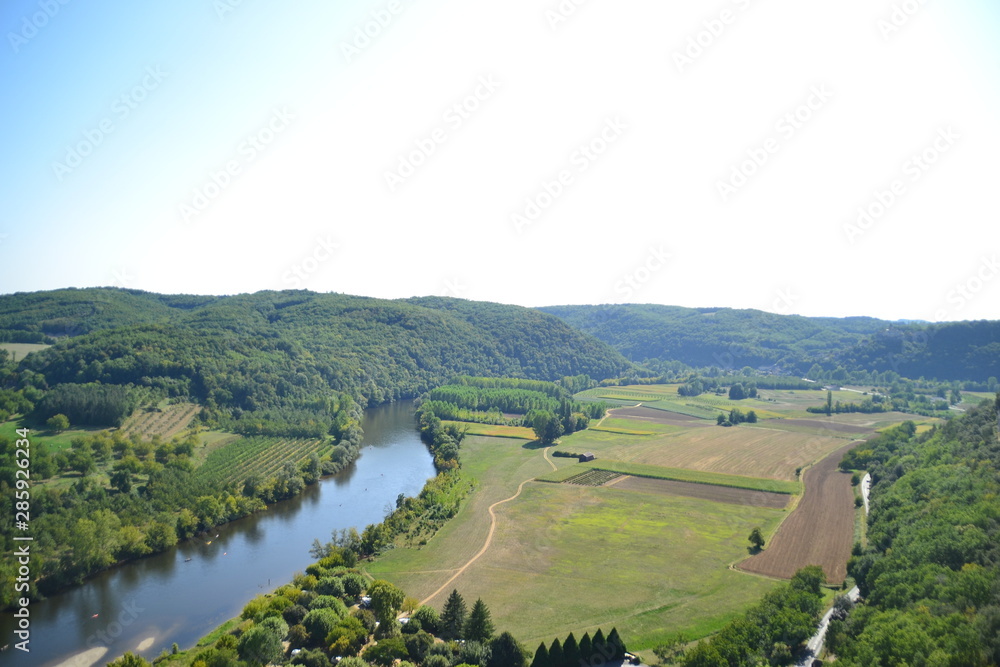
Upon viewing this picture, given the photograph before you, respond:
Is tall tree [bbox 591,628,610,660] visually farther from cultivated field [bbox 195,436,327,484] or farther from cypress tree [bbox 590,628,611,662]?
cultivated field [bbox 195,436,327,484]

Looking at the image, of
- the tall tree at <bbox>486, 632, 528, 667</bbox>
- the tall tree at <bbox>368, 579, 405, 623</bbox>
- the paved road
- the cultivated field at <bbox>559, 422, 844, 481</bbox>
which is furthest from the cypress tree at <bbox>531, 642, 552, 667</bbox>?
the cultivated field at <bbox>559, 422, 844, 481</bbox>

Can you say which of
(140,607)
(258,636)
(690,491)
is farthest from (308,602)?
(690,491)

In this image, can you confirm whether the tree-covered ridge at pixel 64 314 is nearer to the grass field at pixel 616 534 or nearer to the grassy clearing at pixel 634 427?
the grass field at pixel 616 534

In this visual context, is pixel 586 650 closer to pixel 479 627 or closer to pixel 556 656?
pixel 556 656

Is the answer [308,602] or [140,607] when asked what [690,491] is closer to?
[308,602]

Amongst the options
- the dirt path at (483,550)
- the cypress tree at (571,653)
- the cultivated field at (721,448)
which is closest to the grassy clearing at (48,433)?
the dirt path at (483,550)

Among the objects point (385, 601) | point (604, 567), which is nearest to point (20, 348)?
point (385, 601)
